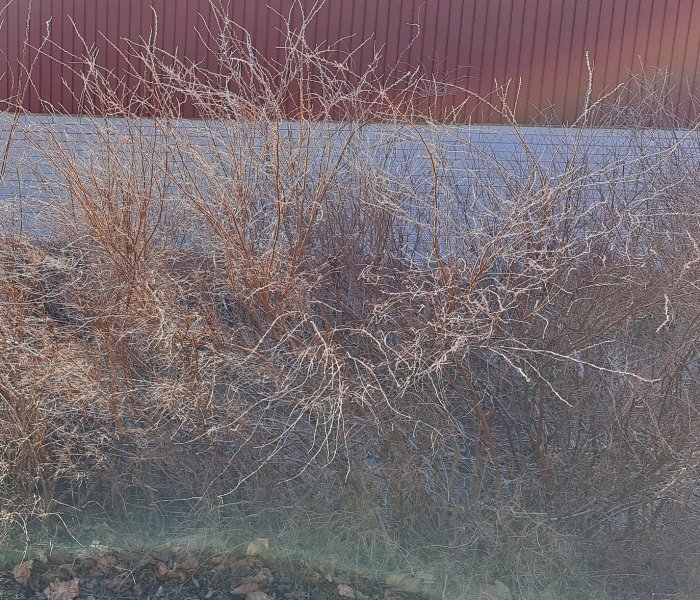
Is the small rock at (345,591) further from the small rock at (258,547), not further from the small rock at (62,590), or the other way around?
the small rock at (62,590)

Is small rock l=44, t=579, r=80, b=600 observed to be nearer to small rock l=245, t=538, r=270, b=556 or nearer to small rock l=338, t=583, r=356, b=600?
small rock l=245, t=538, r=270, b=556

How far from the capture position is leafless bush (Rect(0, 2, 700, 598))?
13.8 feet

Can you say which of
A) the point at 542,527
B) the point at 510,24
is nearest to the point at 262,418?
the point at 542,527

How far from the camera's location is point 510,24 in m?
7.87

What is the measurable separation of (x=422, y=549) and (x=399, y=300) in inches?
65.3

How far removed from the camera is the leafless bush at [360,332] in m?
4.20

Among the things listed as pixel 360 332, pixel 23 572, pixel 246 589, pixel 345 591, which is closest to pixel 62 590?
pixel 23 572

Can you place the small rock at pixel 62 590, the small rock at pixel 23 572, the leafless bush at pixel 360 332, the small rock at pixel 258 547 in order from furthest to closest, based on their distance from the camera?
the small rock at pixel 258 547 < the small rock at pixel 23 572 < the small rock at pixel 62 590 < the leafless bush at pixel 360 332

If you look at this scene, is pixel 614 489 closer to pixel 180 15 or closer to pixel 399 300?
pixel 399 300

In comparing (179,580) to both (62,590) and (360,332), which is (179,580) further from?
(360,332)

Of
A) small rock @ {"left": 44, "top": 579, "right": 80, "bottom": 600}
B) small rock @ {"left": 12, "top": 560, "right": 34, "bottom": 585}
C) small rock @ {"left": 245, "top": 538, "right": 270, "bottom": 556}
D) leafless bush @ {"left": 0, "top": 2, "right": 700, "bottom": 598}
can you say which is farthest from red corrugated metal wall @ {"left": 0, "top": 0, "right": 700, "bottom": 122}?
small rock @ {"left": 44, "top": 579, "right": 80, "bottom": 600}

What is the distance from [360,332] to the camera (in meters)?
4.26

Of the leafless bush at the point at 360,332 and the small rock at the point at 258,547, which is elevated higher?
the leafless bush at the point at 360,332

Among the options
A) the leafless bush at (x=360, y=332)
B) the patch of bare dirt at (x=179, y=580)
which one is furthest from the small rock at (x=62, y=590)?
the leafless bush at (x=360, y=332)
